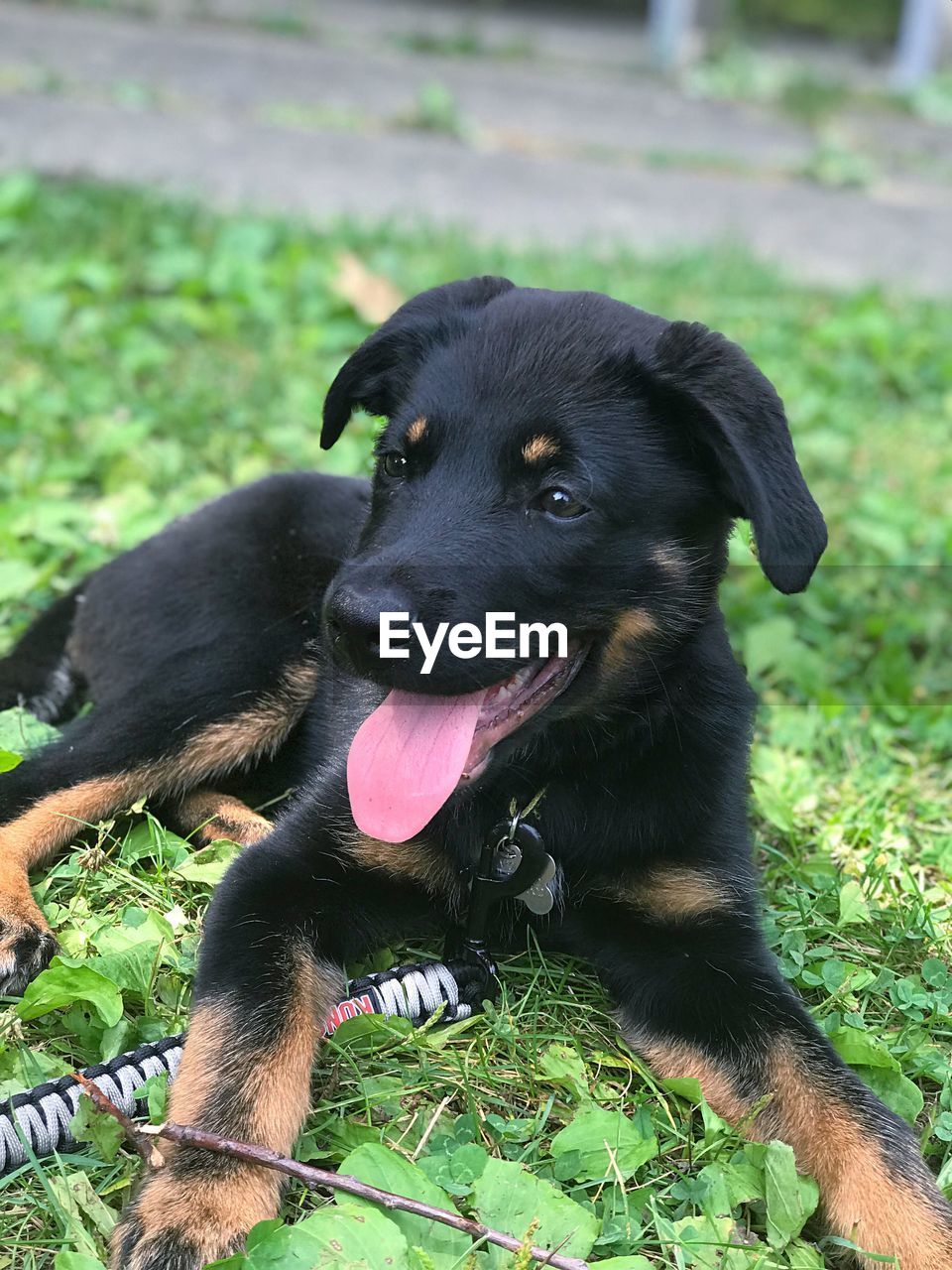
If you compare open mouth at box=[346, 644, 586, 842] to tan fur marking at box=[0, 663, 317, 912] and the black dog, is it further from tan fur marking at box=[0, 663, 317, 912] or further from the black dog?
tan fur marking at box=[0, 663, 317, 912]

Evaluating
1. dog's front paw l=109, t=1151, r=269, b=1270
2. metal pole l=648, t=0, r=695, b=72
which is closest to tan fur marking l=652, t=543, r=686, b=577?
dog's front paw l=109, t=1151, r=269, b=1270

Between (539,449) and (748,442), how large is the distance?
356 millimetres

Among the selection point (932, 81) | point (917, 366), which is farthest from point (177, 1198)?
point (932, 81)

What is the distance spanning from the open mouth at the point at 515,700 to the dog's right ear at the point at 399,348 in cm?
65

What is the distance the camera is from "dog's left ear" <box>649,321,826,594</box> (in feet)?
7.35

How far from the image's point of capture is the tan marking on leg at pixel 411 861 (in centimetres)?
254

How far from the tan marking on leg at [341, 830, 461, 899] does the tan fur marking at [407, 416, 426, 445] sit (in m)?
0.74

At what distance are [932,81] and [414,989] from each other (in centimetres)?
1123

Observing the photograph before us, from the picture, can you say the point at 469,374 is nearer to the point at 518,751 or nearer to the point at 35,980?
the point at 518,751

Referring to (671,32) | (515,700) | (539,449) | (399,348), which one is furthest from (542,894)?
(671,32)

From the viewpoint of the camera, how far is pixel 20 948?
2.42 m

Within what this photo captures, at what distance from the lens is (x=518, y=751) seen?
8.16 feet

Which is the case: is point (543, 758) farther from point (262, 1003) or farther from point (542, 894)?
point (262, 1003)

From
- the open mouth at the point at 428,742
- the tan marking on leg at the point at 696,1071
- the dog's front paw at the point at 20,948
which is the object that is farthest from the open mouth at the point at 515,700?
the dog's front paw at the point at 20,948
